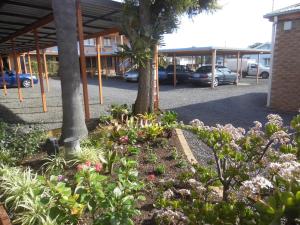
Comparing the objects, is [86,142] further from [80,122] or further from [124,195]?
[124,195]

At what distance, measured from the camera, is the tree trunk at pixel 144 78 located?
20.3 feet

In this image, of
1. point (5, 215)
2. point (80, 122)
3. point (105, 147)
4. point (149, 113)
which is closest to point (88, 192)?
point (5, 215)

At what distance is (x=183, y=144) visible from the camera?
17.4 feet

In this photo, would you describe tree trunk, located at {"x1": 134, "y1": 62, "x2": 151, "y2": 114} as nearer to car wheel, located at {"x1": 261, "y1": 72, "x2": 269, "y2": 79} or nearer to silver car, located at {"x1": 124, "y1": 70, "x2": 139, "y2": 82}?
silver car, located at {"x1": 124, "y1": 70, "x2": 139, "y2": 82}

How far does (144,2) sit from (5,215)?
532 cm

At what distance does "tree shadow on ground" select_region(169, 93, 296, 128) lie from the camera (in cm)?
890

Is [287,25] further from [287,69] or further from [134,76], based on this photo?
[134,76]

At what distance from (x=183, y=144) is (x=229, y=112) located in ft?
18.8

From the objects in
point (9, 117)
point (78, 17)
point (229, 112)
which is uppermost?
point (78, 17)

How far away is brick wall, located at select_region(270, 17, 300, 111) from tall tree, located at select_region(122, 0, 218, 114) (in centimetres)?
512

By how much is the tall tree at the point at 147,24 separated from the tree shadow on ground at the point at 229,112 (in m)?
2.88

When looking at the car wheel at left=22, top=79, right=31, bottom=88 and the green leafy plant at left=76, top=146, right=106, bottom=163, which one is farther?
the car wheel at left=22, top=79, right=31, bottom=88

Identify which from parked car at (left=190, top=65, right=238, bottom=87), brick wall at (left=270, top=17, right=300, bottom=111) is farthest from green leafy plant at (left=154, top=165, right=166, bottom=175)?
parked car at (left=190, top=65, right=238, bottom=87)

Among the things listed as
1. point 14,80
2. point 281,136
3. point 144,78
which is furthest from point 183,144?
point 14,80
